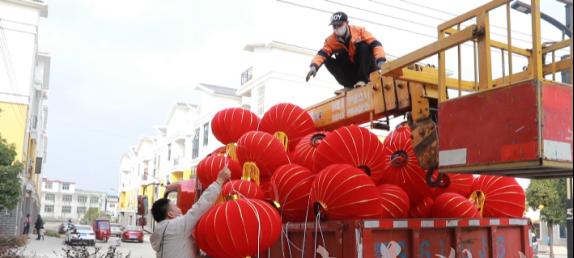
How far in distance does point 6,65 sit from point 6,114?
2541mm

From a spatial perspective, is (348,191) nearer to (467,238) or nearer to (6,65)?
(467,238)

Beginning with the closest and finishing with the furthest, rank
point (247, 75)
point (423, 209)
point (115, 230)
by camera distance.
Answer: point (423, 209), point (247, 75), point (115, 230)

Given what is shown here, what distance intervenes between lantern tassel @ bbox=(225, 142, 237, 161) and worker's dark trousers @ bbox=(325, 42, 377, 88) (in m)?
1.77

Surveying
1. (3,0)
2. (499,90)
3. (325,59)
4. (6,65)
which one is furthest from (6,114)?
(499,90)

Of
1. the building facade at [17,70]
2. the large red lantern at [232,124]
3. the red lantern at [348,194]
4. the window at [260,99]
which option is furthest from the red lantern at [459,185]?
the building facade at [17,70]

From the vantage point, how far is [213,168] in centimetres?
726

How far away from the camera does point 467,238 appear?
5301mm

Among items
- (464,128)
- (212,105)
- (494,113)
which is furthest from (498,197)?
(212,105)

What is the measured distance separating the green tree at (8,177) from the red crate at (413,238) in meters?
18.2

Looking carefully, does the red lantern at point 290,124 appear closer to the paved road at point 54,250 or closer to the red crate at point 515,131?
the red crate at point 515,131

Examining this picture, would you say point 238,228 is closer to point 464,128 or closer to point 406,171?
point 406,171

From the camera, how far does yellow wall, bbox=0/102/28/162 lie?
28.7 m

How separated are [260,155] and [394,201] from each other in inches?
76.9

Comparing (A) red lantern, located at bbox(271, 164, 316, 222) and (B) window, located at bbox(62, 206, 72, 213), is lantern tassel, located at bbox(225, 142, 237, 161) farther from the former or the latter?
(B) window, located at bbox(62, 206, 72, 213)
